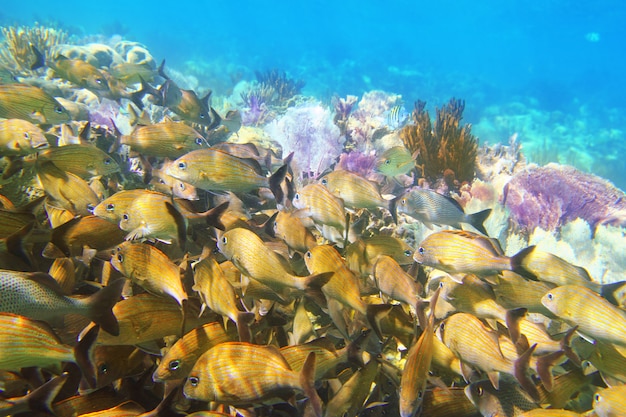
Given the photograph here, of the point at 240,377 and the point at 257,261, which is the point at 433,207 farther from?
the point at 240,377

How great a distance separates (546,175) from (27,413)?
326 inches

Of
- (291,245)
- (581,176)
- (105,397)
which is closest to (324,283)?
(291,245)

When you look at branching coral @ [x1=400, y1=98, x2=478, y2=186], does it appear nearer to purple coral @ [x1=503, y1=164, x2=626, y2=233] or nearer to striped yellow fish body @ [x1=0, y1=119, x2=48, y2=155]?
purple coral @ [x1=503, y1=164, x2=626, y2=233]

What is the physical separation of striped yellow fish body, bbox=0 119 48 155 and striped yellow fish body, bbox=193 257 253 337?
2.53 meters

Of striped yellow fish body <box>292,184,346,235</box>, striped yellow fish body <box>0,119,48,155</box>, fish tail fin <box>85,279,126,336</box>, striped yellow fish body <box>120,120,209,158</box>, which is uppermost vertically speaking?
striped yellow fish body <box>120,120,209,158</box>

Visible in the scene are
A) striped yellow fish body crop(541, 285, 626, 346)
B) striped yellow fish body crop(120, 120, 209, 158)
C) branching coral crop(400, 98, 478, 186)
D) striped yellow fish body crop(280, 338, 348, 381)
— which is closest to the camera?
striped yellow fish body crop(280, 338, 348, 381)

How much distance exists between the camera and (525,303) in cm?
259

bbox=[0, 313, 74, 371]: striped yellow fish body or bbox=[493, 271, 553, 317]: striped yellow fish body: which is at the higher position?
bbox=[493, 271, 553, 317]: striped yellow fish body

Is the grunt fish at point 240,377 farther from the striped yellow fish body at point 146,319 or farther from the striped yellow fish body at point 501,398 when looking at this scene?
the striped yellow fish body at point 501,398

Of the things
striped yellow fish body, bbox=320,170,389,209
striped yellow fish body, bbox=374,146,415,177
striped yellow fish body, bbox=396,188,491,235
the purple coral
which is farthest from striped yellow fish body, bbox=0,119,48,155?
the purple coral

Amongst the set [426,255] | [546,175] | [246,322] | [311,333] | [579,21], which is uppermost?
[579,21]

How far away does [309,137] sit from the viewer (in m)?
7.86

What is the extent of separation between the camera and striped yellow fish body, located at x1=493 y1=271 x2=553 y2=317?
8.36ft

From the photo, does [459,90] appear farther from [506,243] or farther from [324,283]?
[324,283]
